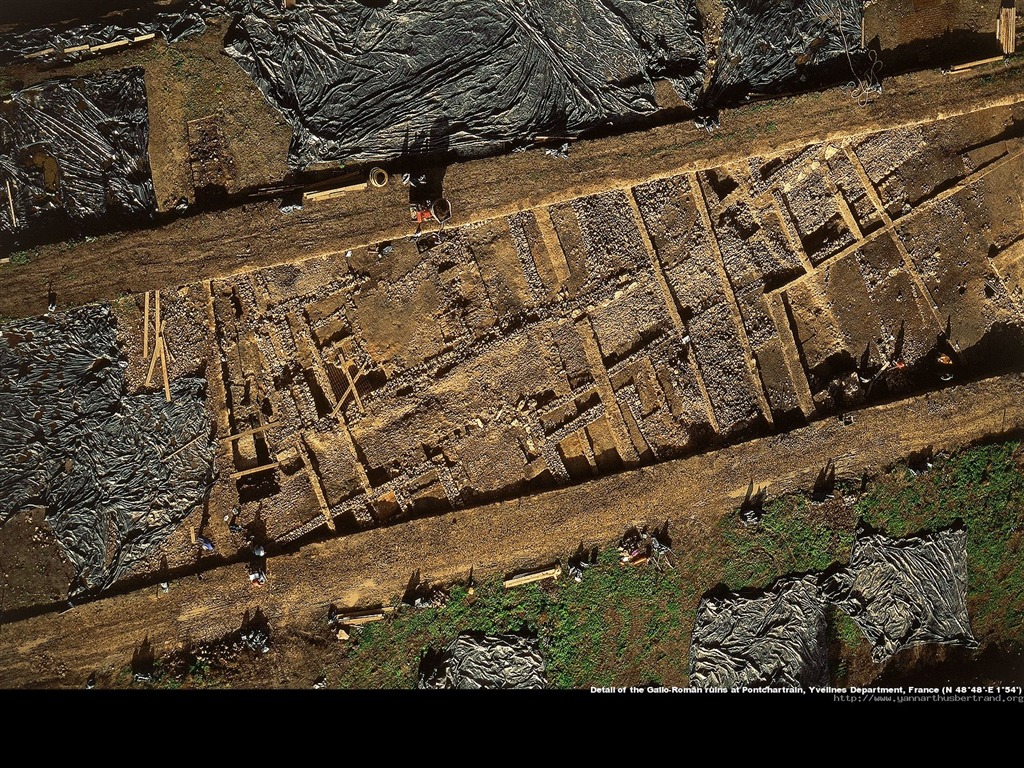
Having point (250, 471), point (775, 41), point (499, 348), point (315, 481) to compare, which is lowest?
point (315, 481)

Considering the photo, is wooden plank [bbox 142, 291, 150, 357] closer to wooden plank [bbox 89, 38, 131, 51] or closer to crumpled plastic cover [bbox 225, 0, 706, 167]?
crumpled plastic cover [bbox 225, 0, 706, 167]

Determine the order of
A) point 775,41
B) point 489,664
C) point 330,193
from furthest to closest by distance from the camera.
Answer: point 775,41 → point 489,664 → point 330,193

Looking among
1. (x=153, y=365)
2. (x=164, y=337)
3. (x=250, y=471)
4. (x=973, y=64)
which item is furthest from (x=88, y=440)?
(x=973, y=64)

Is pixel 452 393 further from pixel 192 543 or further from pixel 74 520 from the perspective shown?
pixel 74 520

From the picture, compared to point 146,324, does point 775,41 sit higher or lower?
higher

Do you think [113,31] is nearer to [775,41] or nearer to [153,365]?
[153,365]

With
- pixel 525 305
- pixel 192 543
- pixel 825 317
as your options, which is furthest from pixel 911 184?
pixel 192 543

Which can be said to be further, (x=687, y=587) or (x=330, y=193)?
(x=687, y=587)
